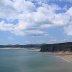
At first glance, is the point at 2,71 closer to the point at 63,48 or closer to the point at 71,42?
the point at 63,48

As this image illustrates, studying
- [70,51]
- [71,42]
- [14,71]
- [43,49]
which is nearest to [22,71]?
[14,71]

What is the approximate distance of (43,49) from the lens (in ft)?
579

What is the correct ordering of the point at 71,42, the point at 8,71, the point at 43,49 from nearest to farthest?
the point at 8,71 < the point at 71,42 < the point at 43,49

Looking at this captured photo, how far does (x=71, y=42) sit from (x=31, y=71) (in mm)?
111395

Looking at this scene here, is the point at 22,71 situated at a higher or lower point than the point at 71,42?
lower

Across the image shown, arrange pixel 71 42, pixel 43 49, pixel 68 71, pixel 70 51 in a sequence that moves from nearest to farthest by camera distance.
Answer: pixel 68 71
pixel 70 51
pixel 71 42
pixel 43 49

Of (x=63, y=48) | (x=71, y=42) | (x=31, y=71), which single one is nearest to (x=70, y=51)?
(x=63, y=48)

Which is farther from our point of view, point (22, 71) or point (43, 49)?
point (43, 49)

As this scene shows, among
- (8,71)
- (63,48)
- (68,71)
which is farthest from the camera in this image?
(63,48)

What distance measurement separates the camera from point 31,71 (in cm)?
5109

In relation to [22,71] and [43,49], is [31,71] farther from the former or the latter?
[43,49]

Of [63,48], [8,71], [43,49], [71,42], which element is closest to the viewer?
[8,71]

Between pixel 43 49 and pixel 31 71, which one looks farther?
pixel 43 49

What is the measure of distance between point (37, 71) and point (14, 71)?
185 inches
